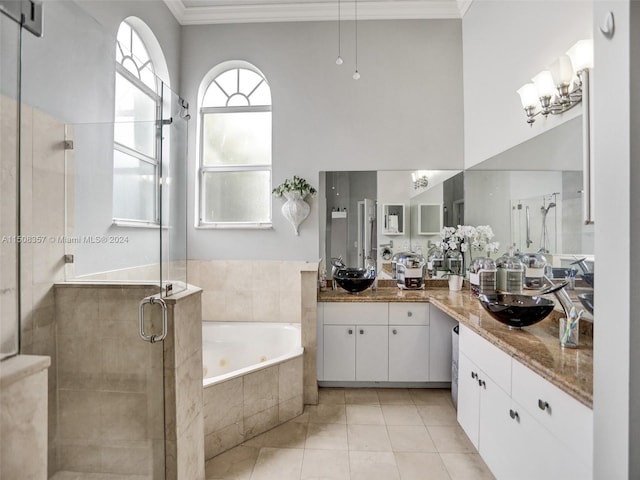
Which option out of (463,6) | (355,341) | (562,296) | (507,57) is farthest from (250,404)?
(463,6)

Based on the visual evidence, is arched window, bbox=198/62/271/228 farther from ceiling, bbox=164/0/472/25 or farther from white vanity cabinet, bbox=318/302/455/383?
white vanity cabinet, bbox=318/302/455/383

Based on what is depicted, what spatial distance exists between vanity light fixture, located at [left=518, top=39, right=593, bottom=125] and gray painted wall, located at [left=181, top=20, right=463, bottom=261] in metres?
1.23

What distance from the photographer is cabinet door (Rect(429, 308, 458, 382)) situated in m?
2.90

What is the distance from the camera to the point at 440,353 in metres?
2.91

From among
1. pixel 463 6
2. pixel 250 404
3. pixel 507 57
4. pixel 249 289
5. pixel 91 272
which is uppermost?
pixel 463 6

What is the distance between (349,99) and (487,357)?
2679 mm

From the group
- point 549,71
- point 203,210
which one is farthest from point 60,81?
point 549,71

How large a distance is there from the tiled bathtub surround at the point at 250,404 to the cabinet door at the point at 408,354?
84cm

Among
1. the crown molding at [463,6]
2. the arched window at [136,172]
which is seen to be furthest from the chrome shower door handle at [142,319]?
the crown molding at [463,6]

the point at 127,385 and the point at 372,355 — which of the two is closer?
the point at 127,385

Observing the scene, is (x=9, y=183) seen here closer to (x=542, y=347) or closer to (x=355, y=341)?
(x=542, y=347)

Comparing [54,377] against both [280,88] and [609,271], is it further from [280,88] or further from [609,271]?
[280,88]

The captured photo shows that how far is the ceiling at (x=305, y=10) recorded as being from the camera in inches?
131

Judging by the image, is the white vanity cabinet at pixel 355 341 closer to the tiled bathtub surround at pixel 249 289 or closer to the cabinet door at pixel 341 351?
the cabinet door at pixel 341 351
